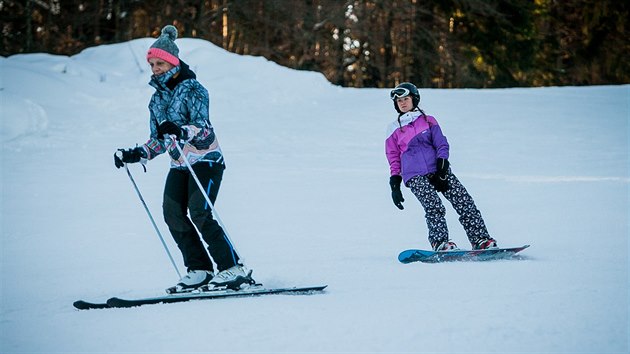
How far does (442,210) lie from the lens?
211 inches

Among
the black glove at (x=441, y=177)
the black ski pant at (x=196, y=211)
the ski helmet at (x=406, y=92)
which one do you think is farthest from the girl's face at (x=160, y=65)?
the black glove at (x=441, y=177)

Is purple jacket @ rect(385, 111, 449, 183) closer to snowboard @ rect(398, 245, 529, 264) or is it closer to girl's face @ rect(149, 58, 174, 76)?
snowboard @ rect(398, 245, 529, 264)

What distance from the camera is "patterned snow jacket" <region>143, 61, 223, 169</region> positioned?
4.21 metres

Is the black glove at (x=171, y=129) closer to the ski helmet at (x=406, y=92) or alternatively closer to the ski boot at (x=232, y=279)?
the ski boot at (x=232, y=279)

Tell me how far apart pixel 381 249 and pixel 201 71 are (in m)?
10.0

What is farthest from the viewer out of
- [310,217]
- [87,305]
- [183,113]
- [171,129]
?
[310,217]

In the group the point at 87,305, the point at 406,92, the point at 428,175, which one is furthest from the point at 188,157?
the point at 428,175

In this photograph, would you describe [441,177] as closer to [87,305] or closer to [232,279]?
[232,279]

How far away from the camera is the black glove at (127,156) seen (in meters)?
4.19

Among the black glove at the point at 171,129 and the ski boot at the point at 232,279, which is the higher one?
the black glove at the point at 171,129

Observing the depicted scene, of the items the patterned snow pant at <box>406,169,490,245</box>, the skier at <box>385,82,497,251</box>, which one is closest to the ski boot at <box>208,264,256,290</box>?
the skier at <box>385,82,497,251</box>

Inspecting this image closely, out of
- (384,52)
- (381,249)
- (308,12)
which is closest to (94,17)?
(308,12)

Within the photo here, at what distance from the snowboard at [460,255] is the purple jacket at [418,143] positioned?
2.03 ft

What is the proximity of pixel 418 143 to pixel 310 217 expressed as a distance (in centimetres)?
215
